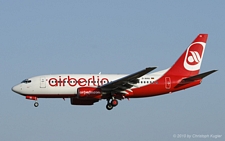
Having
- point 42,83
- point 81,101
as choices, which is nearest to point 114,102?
point 81,101

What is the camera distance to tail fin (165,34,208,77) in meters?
67.3

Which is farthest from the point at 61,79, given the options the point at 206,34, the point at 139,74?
the point at 206,34

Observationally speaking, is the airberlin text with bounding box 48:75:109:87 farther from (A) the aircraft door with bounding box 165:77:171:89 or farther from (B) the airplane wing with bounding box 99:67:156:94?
(A) the aircraft door with bounding box 165:77:171:89

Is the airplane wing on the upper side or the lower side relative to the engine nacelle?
upper

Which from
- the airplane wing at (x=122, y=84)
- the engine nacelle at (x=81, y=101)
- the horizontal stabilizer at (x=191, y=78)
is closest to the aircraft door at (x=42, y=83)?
the engine nacelle at (x=81, y=101)

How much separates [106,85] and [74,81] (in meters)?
3.94

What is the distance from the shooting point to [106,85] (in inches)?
2431

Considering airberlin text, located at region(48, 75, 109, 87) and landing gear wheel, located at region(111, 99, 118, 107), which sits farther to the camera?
landing gear wheel, located at region(111, 99, 118, 107)

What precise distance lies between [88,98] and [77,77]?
10.4 feet

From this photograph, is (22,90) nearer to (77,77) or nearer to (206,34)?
(77,77)

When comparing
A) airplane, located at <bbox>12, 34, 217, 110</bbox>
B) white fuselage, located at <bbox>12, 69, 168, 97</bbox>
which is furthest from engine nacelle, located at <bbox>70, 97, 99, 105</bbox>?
white fuselage, located at <bbox>12, 69, 168, 97</bbox>

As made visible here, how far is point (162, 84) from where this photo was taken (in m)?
65.2

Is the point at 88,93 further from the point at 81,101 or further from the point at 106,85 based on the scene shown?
the point at 81,101

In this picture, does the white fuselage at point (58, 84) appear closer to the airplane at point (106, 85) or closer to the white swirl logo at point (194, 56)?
the airplane at point (106, 85)
